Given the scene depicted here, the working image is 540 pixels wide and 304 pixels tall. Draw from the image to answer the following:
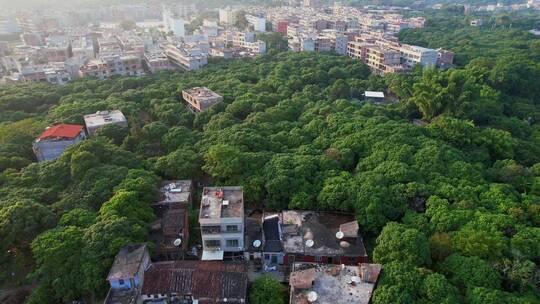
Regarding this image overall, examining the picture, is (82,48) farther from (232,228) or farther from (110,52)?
(232,228)

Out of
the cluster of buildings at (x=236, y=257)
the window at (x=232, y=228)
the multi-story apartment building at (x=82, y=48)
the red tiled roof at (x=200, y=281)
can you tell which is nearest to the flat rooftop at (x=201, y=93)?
the cluster of buildings at (x=236, y=257)

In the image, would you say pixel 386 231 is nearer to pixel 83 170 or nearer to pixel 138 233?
pixel 138 233

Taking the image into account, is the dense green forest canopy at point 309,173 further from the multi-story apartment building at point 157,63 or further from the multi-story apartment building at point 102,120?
the multi-story apartment building at point 157,63

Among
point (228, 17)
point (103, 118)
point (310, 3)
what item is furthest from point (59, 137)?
point (310, 3)

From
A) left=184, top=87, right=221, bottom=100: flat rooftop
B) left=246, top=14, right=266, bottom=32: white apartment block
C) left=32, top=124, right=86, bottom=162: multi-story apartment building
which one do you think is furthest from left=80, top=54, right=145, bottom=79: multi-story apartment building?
left=246, top=14, right=266, bottom=32: white apartment block

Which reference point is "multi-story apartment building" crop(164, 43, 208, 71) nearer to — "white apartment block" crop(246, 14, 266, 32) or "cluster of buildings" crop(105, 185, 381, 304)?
"white apartment block" crop(246, 14, 266, 32)
